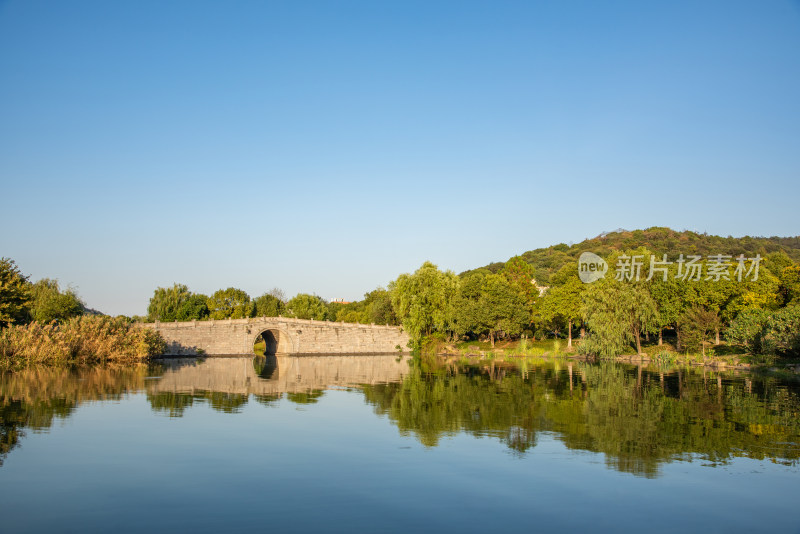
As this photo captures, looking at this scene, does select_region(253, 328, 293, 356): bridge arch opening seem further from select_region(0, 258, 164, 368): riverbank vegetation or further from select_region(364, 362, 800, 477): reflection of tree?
select_region(364, 362, 800, 477): reflection of tree

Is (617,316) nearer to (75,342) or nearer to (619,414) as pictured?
(619,414)

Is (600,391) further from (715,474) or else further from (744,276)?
(744,276)

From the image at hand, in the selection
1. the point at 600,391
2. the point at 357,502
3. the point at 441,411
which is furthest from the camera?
the point at 600,391

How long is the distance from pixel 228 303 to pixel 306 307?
14962mm

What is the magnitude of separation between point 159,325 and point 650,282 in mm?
43750

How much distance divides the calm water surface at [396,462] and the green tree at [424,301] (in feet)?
121

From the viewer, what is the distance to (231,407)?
19.0m

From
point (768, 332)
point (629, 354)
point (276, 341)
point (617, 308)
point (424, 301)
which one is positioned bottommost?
point (276, 341)

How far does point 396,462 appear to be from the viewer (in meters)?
11.3

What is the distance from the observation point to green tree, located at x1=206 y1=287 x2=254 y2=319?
288 ft

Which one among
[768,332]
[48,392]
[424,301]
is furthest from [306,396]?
[424,301]

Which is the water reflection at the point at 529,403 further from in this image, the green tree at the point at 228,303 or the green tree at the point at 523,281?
the green tree at the point at 228,303

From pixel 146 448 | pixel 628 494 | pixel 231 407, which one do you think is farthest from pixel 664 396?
pixel 146 448

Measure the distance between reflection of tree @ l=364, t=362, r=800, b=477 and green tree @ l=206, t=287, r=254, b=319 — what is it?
64498 millimetres
